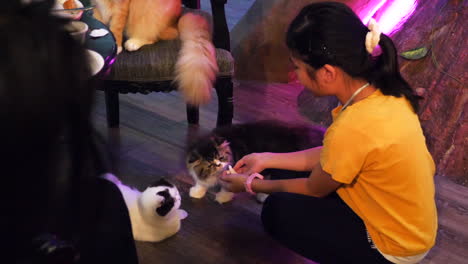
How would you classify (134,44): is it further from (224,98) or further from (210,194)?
(210,194)

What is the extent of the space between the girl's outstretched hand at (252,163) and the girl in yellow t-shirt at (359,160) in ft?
0.64

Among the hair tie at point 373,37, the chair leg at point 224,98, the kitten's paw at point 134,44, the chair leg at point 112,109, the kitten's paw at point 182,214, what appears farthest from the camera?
the chair leg at point 112,109

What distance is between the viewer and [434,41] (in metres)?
2.08

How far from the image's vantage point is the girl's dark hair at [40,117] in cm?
48

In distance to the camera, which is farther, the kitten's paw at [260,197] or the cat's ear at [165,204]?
the kitten's paw at [260,197]

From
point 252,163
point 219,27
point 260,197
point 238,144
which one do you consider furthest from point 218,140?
point 219,27

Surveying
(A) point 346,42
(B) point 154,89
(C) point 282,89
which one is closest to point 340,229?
(A) point 346,42

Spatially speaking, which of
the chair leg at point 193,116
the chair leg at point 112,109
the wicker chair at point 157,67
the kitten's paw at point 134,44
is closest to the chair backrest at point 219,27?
the wicker chair at point 157,67

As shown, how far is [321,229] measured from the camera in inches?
51.8

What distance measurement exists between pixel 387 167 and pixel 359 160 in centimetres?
8

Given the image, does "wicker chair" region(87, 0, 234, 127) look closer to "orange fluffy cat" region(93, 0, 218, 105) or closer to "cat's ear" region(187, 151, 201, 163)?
"orange fluffy cat" region(93, 0, 218, 105)

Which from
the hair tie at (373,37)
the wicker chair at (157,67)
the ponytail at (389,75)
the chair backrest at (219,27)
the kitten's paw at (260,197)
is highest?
the hair tie at (373,37)

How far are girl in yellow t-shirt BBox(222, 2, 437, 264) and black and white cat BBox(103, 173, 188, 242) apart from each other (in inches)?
13.9

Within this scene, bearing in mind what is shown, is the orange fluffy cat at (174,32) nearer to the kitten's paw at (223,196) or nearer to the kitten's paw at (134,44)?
the kitten's paw at (134,44)
